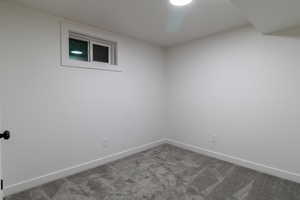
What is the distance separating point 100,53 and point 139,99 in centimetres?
114

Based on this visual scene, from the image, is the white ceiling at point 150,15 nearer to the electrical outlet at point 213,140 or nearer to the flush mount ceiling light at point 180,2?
the flush mount ceiling light at point 180,2

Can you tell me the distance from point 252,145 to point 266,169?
371mm

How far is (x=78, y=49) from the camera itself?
2570mm

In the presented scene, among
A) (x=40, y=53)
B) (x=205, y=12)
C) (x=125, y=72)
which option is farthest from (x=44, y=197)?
(x=205, y=12)

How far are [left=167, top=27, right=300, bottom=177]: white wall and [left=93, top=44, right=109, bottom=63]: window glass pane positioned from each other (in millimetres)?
1544

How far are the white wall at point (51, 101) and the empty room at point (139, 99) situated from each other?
1cm

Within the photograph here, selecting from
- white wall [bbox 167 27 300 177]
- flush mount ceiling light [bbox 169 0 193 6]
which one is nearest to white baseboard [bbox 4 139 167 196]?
white wall [bbox 167 27 300 177]

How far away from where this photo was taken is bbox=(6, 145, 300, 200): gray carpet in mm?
1922

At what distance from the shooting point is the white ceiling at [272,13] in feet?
5.07

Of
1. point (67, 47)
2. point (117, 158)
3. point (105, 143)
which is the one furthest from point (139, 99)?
point (67, 47)

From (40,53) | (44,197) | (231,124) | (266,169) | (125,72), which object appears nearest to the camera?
(44,197)

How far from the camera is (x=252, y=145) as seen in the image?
2566 mm

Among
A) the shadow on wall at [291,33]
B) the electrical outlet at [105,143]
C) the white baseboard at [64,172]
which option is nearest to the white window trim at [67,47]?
the electrical outlet at [105,143]

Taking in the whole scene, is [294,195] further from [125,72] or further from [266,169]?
[125,72]
